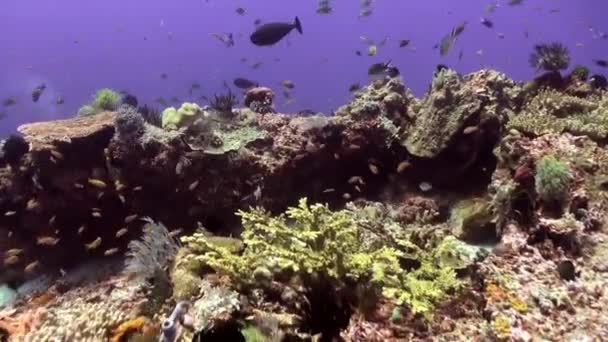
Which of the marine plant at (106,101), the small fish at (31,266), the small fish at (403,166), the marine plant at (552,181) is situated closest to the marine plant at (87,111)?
the marine plant at (106,101)

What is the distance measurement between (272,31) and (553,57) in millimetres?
6289

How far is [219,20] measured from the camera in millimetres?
151500

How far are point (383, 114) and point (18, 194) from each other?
6496 mm

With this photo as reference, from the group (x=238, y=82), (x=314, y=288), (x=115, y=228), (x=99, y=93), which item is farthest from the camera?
(x=238, y=82)

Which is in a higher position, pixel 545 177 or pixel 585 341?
pixel 545 177

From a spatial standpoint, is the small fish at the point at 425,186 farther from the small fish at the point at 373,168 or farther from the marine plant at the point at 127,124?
the marine plant at the point at 127,124

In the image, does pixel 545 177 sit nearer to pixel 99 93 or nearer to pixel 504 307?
pixel 504 307

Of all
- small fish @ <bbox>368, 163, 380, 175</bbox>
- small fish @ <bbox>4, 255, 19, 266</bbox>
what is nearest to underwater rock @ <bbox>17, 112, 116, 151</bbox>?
A: small fish @ <bbox>4, 255, 19, 266</bbox>

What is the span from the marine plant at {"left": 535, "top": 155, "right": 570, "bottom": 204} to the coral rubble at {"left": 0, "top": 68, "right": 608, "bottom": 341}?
0.05 feet

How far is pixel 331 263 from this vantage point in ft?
13.7

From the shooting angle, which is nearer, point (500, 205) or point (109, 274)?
point (500, 205)

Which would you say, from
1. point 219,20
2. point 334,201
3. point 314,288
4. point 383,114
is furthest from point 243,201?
point 219,20

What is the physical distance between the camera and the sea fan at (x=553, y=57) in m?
10.2

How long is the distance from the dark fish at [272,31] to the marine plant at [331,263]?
704 cm
